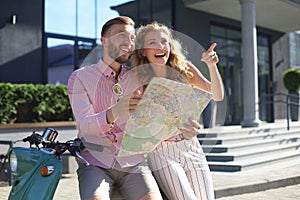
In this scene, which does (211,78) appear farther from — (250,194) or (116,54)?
(250,194)

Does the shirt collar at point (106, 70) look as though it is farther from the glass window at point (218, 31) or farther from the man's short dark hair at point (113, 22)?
the glass window at point (218, 31)

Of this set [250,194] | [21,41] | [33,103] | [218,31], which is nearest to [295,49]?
A: [218,31]

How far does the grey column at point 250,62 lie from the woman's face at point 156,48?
939 cm

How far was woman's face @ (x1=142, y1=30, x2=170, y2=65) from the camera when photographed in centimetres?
220

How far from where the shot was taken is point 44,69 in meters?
9.83

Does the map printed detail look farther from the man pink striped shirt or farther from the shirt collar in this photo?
the shirt collar

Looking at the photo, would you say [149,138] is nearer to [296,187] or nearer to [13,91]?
[296,187]

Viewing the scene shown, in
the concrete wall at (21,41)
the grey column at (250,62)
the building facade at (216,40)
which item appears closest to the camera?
the concrete wall at (21,41)

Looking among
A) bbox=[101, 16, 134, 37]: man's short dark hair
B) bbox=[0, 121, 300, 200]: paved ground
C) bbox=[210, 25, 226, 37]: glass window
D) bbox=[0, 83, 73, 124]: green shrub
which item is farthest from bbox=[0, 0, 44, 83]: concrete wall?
bbox=[101, 16, 134, 37]: man's short dark hair

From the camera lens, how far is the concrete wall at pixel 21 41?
361 inches

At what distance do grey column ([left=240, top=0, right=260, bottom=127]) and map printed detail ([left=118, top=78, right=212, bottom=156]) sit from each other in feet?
31.1

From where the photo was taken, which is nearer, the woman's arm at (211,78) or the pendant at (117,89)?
the pendant at (117,89)

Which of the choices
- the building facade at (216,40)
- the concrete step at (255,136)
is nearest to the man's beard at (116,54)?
the building facade at (216,40)

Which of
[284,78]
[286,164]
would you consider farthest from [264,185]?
[284,78]
